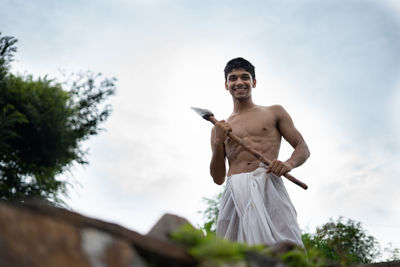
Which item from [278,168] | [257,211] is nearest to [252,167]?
[278,168]

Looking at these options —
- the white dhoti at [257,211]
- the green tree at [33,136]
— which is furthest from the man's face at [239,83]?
the green tree at [33,136]

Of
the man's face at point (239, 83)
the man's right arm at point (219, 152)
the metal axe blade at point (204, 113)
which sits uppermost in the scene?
the man's face at point (239, 83)

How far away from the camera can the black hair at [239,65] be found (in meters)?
5.06

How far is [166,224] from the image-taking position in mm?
2459

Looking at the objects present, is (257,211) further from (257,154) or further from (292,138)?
(292,138)

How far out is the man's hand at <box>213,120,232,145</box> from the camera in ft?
15.3

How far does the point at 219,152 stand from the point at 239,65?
103 cm

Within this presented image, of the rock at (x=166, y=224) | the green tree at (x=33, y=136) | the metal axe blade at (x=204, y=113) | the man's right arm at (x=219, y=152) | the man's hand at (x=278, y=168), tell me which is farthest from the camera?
the green tree at (x=33, y=136)

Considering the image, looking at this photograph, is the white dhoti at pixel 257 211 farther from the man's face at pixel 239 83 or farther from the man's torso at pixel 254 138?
the man's face at pixel 239 83

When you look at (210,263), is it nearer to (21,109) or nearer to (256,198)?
(256,198)

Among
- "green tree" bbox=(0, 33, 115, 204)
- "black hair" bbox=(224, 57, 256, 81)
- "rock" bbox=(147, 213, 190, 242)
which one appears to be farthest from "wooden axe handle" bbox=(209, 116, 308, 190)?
"green tree" bbox=(0, 33, 115, 204)

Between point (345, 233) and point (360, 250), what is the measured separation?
0.69 metres

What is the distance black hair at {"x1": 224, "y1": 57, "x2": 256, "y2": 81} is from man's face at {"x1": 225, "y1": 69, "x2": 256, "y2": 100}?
54 mm

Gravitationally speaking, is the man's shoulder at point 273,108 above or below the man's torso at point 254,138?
above
